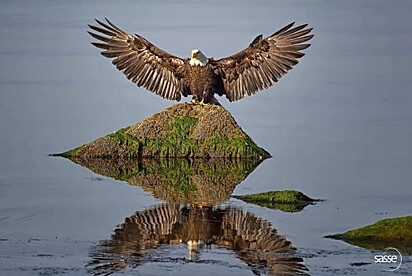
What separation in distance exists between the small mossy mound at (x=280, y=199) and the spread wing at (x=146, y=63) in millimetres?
5275

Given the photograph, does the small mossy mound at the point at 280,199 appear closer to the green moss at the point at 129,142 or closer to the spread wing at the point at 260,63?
the green moss at the point at 129,142

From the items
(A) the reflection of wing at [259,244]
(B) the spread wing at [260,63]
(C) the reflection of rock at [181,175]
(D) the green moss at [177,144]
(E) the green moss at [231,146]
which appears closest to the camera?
(A) the reflection of wing at [259,244]

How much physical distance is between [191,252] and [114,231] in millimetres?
1357

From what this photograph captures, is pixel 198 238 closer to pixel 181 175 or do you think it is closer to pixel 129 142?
pixel 181 175

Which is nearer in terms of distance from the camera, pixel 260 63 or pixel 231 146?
pixel 231 146

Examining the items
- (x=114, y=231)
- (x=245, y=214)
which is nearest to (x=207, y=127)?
(x=245, y=214)

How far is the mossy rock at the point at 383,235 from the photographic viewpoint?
1123 cm

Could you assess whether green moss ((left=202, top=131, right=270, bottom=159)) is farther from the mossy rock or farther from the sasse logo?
the sasse logo

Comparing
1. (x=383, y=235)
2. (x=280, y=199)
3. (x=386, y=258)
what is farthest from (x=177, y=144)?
(x=386, y=258)

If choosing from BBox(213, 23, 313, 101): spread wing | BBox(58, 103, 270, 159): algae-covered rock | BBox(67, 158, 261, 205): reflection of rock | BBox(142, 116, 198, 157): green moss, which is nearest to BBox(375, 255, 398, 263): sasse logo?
BBox(67, 158, 261, 205): reflection of rock

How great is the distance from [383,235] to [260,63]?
329 inches

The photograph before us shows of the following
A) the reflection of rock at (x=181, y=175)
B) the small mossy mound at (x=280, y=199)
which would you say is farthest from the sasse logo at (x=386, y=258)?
the reflection of rock at (x=181, y=175)

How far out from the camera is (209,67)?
1894 cm

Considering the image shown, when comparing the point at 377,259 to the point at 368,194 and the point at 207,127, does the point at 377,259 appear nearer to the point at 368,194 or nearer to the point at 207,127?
the point at 368,194
